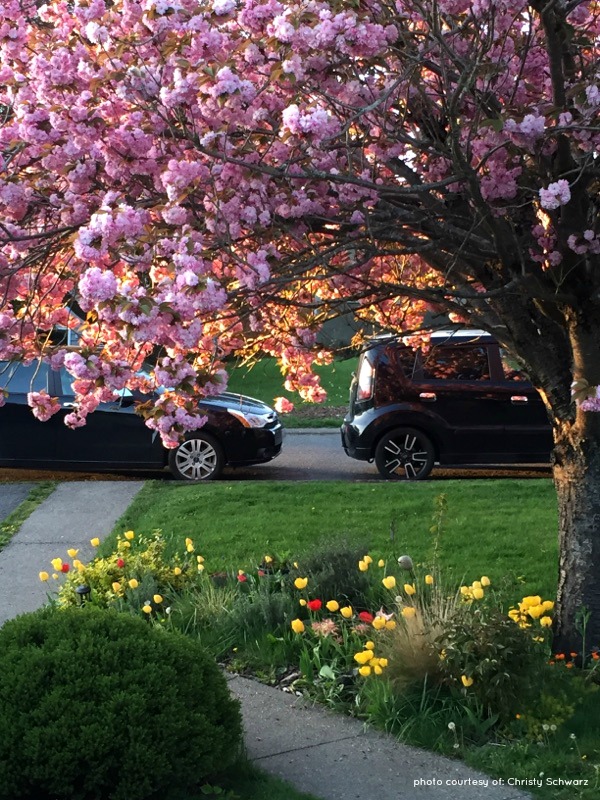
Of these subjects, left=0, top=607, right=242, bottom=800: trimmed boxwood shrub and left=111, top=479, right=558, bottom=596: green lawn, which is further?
left=111, top=479, right=558, bottom=596: green lawn

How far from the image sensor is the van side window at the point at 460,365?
13.4 meters

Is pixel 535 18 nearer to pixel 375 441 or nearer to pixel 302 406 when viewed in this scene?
pixel 375 441

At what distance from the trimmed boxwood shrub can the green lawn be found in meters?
2.82

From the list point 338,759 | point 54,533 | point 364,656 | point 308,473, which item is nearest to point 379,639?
point 364,656

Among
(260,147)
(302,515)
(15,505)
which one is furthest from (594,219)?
(15,505)

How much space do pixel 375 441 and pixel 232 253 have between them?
9.04 m

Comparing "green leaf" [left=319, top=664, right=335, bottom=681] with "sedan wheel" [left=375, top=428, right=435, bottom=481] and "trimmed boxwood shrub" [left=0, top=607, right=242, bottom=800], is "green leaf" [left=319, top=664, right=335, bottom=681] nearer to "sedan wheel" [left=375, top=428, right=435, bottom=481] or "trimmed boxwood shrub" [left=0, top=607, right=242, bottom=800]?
"trimmed boxwood shrub" [left=0, top=607, right=242, bottom=800]

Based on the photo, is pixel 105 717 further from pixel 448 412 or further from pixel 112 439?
pixel 448 412

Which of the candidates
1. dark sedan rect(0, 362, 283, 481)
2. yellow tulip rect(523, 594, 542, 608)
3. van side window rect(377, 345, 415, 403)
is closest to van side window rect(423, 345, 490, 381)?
van side window rect(377, 345, 415, 403)

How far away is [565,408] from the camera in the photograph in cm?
605

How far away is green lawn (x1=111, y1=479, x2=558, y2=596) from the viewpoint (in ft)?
27.4

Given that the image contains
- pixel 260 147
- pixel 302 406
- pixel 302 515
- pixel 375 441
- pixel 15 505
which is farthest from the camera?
pixel 302 406

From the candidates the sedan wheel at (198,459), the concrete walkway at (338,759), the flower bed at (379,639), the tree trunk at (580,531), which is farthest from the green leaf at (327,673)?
the sedan wheel at (198,459)

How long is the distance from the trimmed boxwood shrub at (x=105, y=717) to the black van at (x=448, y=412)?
354 inches
